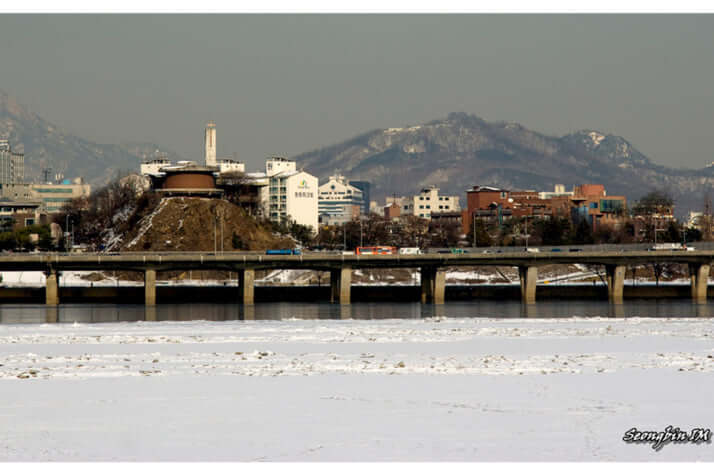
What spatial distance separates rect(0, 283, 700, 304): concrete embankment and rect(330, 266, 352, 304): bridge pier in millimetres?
4632

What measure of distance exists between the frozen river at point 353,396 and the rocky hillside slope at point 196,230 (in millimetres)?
131821

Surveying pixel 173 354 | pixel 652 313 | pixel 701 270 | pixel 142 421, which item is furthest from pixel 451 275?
pixel 142 421

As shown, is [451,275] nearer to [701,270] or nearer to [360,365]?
[701,270]

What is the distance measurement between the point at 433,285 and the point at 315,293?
1888cm

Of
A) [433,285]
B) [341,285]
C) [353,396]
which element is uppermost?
[353,396]

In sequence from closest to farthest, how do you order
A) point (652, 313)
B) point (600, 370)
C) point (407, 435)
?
point (407, 435)
point (600, 370)
point (652, 313)

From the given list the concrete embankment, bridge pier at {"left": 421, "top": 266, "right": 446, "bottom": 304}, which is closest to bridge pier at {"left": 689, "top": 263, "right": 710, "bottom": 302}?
the concrete embankment

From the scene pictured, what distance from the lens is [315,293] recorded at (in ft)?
424

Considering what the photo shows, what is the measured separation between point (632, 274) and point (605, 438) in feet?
485

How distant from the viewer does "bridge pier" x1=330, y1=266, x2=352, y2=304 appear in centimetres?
11325

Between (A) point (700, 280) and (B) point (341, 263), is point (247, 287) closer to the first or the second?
(B) point (341, 263)

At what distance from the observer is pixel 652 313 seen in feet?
273

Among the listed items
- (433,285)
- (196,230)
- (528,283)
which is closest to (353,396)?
(433,285)

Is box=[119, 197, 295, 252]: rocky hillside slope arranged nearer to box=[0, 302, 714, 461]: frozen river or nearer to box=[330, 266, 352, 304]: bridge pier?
box=[330, 266, 352, 304]: bridge pier
